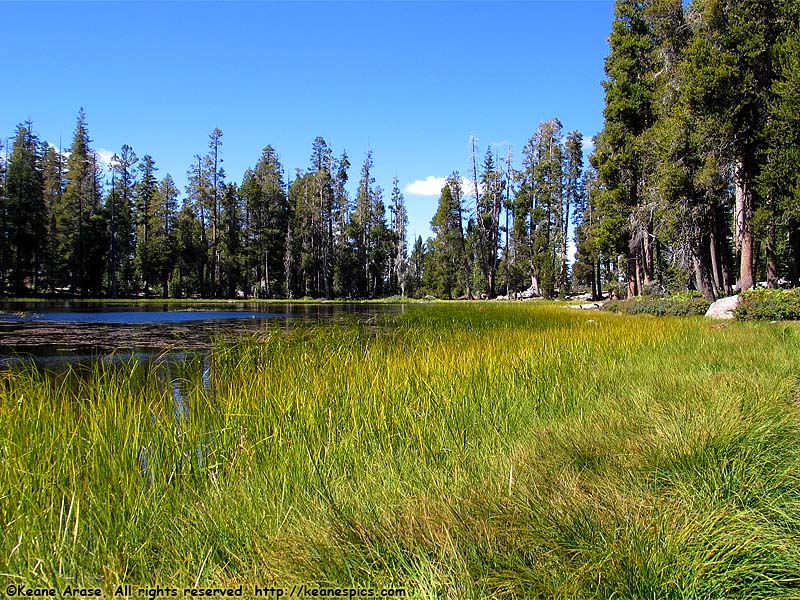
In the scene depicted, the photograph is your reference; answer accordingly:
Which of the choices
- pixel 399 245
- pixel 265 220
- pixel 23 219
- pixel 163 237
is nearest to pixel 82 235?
pixel 23 219

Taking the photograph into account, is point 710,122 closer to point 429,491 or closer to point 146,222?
point 429,491

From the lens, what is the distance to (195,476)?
9.90 feet

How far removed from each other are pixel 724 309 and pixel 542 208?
35.2m

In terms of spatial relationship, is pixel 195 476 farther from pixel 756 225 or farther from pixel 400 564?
pixel 756 225

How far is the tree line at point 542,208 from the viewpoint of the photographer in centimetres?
1647

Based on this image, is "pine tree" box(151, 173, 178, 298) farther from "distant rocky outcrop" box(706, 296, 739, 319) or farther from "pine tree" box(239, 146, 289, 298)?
"distant rocky outcrop" box(706, 296, 739, 319)

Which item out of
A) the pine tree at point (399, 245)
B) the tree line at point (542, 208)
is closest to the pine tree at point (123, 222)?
the tree line at point (542, 208)

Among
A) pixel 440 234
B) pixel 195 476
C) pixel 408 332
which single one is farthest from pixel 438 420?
pixel 440 234

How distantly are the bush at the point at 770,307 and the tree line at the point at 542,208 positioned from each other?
12.5 feet

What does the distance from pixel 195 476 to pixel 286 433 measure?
84 cm

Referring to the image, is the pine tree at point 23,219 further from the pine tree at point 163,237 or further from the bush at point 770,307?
the bush at point 770,307

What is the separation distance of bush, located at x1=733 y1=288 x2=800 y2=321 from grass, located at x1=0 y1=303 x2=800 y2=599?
31.8 feet

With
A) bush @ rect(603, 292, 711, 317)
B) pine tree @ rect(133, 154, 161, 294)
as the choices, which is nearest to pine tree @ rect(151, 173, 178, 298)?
pine tree @ rect(133, 154, 161, 294)

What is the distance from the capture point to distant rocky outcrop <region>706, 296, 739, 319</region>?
45.8ft
